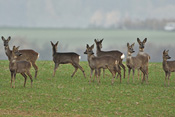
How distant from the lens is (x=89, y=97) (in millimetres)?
14945

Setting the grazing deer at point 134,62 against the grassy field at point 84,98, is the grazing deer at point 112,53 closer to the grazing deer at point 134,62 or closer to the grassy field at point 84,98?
the grassy field at point 84,98

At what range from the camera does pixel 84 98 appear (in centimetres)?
1477

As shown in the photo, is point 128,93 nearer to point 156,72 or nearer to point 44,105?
point 44,105

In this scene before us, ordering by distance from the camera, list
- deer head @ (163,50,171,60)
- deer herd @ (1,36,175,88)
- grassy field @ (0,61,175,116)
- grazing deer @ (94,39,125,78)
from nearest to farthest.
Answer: grassy field @ (0,61,175,116) → deer herd @ (1,36,175,88) → deer head @ (163,50,171,60) → grazing deer @ (94,39,125,78)

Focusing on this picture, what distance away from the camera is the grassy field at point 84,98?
12820 millimetres

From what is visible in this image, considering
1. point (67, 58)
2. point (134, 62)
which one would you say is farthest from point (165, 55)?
point (67, 58)

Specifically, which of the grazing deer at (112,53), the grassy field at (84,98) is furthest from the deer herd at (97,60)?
the grassy field at (84,98)

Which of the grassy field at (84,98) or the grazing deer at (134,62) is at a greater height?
the grazing deer at (134,62)

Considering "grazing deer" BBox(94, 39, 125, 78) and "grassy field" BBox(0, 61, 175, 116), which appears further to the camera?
"grazing deer" BBox(94, 39, 125, 78)

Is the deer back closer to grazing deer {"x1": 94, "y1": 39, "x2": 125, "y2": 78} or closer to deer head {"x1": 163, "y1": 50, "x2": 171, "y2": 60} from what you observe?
grazing deer {"x1": 94, "y1": 39, "x2": 125, "y2": 78}

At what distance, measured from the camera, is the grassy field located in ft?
42.1

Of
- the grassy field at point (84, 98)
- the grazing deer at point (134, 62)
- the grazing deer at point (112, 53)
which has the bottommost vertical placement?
the grassy field at point (84, 98)

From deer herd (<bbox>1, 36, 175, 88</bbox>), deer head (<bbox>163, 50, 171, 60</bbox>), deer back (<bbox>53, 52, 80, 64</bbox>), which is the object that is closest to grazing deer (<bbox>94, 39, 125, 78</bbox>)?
deer herd (<bbox>1, 36, 175, 88</bbox>)

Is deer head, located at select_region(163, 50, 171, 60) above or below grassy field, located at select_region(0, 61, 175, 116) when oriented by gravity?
above
